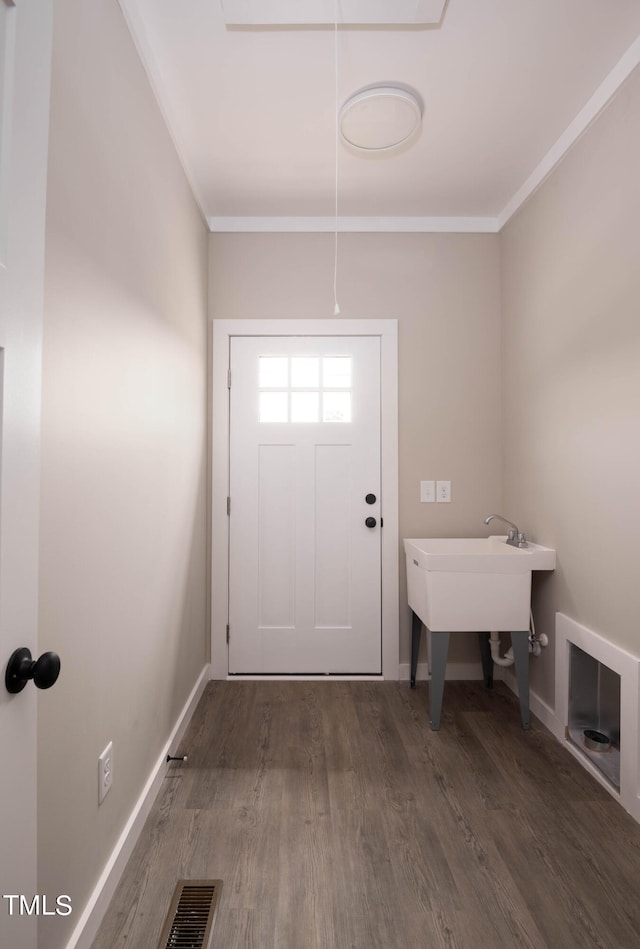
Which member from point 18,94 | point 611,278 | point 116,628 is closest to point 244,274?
point 611,278

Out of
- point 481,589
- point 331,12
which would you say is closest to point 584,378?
point 481,589

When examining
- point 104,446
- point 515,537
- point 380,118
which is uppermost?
point 380,118

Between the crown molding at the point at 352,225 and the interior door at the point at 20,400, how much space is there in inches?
91.9

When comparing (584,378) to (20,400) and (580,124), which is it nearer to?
(580,124)

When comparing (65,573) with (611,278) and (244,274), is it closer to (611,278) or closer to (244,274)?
(611,278)

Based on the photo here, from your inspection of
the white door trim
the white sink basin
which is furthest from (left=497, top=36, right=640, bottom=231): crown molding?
the white sink basin

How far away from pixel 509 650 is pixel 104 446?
2.44m

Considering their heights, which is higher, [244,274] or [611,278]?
[244,274]

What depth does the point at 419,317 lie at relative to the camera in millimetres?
3109

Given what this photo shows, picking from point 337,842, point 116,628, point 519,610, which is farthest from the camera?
point 519,610

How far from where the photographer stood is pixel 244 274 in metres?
3.10

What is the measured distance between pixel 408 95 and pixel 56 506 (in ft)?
6.40

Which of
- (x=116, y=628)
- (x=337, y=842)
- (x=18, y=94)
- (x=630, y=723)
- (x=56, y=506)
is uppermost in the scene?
(x=18, y=94)

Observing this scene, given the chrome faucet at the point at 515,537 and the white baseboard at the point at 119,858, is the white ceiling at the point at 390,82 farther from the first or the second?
the white baseboard at the point at 119,858
